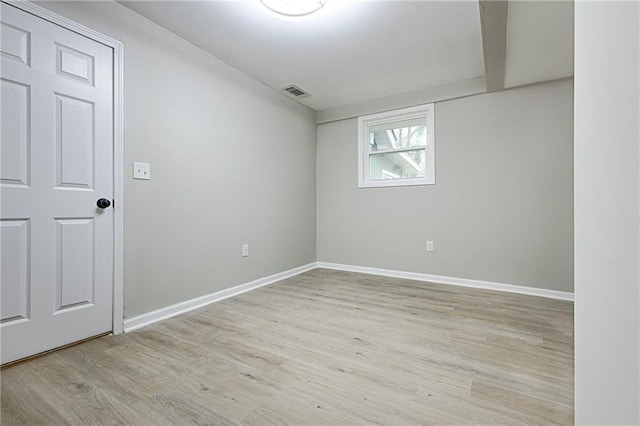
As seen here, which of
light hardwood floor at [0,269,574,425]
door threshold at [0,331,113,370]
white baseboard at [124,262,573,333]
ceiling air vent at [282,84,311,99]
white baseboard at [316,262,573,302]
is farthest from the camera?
ceiling air vent at [282,84,311,99]

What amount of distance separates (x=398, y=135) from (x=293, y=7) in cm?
223

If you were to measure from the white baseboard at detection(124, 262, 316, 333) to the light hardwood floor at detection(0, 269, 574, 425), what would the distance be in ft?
0.28

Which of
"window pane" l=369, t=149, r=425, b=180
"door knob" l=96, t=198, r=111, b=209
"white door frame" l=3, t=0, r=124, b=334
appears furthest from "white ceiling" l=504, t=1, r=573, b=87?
"door knob" l=96, t=198, r=111, b=209

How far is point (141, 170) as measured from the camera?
215 cm

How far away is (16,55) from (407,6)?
97.7 inches

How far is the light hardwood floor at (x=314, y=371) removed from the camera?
1.22 metres

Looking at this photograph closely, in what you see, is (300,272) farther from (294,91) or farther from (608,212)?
(608,212)

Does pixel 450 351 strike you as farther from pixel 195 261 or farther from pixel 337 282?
pixel 195 261

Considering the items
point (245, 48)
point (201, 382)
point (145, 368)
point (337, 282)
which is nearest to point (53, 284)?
point (145, 368)

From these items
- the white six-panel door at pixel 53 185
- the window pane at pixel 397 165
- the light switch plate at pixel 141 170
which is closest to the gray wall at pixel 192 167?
the light switch plate at pixel 141 170

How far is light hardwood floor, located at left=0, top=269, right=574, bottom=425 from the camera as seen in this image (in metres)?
1.22

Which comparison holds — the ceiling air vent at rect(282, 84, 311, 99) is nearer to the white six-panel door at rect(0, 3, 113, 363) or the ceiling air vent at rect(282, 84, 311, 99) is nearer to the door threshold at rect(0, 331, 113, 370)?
the white six-panel door at rect(0, 3, 113, 363)

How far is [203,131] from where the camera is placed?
2.61m

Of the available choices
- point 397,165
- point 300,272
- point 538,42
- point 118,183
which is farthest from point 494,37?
point 300,272
